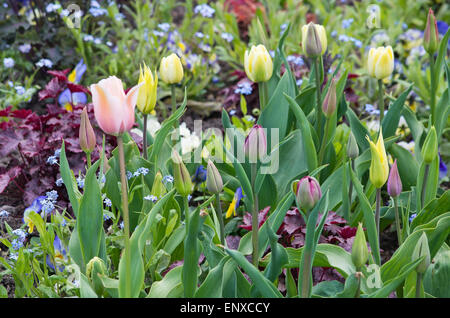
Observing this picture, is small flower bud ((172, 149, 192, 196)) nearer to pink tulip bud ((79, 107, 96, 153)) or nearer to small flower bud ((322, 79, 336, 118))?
pink tulip bud ((79, 107, 96, 153))

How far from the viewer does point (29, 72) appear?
112 inches

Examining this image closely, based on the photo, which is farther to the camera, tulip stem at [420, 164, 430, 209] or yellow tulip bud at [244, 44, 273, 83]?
yellow tulip bud at [244, 44, 273, 83]

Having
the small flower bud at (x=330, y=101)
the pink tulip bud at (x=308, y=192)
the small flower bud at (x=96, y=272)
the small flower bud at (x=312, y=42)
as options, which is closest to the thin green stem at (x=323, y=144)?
the small flower bud at (x=330, y=101)

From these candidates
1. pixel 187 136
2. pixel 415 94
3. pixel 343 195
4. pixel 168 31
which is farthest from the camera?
pixel 168 31

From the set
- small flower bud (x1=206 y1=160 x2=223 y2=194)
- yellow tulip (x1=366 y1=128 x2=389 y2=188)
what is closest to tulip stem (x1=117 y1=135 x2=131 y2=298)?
small flower bud (x1=206 y1=160 x2=223 y2=194)

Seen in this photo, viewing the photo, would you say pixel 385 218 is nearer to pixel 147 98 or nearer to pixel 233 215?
pixel 233 215

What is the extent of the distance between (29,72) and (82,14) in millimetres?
368

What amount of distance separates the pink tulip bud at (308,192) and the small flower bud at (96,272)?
44cm

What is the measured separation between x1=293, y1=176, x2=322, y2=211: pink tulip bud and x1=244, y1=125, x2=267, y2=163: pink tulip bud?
0.44 ft

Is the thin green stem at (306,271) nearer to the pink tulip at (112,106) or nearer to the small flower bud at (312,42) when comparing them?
the pink tulip at (112,106)

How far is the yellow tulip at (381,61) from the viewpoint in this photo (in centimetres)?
176

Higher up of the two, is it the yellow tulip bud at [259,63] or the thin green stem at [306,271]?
the yellow tulip bud at [259,63]

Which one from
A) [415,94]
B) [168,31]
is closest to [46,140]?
[168,31]

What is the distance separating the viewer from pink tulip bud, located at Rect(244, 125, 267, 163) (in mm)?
1254
